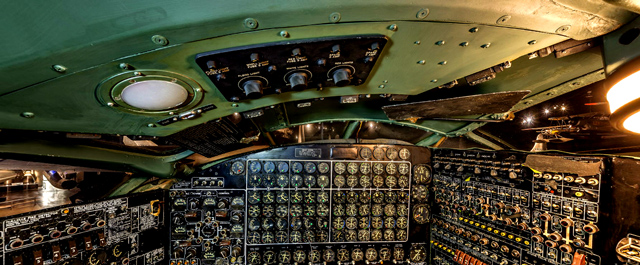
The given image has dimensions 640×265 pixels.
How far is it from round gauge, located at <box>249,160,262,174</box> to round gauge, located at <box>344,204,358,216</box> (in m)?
1.49

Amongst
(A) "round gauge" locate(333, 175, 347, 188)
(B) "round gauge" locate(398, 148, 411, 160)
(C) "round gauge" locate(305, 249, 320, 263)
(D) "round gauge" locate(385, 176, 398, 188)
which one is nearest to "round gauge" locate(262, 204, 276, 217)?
(C) "round gauge" locate(305, 249, 320, 263)

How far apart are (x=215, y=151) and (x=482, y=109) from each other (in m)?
2.88

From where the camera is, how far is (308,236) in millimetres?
4012

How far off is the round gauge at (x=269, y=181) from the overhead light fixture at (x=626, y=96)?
3.62 metres

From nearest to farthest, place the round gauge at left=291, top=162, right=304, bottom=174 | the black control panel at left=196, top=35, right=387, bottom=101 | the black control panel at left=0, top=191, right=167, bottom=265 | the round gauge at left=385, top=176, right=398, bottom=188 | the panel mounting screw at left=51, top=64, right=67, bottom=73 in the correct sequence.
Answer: the panel mounting screw at left=51, top=64, right=67, bottom=73 < the black control panel at left=196, top=35, right=387, bottom=101 < the black control panel at left=0, top=191, right=167, bottom=265 < the round gauge at left=291, top=162, right=304, bottom=174 < the round gauge at left=385, top=176, right=398, bottom=188

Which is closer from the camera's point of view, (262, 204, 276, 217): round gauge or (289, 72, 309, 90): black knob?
(289, 72, 309, 90): black knob

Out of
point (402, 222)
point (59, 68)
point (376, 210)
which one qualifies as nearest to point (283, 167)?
point (376, 210)

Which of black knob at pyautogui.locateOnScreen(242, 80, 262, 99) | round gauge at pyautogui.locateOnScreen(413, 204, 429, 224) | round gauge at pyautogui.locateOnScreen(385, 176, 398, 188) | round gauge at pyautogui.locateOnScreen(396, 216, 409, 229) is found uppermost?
black knob at pyautogui.locateOnScreen(242, 80, 262, 99)

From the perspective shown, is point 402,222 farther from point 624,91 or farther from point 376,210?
point 624,91

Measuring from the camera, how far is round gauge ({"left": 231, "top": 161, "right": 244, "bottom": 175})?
3914mm

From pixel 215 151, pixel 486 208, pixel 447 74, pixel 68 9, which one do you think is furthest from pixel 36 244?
pixel 486 208

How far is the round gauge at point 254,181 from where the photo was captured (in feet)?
13.0

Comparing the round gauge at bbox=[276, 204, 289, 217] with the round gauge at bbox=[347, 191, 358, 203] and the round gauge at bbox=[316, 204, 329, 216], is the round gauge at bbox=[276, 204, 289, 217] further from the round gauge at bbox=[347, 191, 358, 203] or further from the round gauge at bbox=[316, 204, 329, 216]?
the round gauge at bbox=[347, 191, 358, 203]

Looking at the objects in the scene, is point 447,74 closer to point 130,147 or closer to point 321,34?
point 321,34
